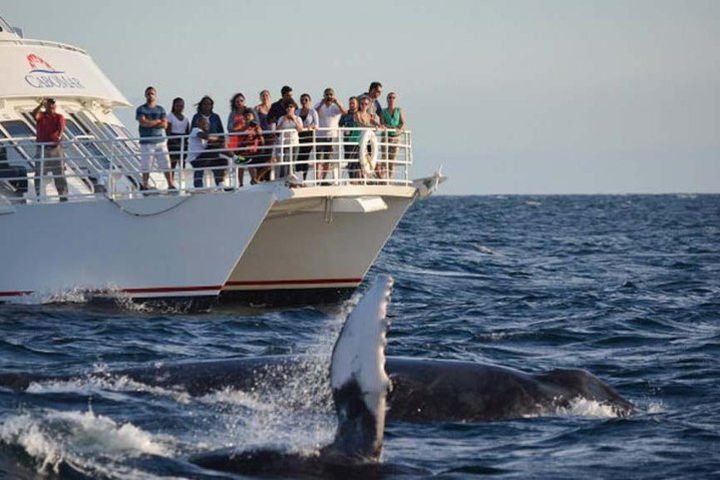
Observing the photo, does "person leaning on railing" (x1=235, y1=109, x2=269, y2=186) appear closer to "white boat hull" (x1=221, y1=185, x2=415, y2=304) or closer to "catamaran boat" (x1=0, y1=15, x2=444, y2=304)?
"catamaran boat" (x1=0, y1=15, x2=444, y2=304)

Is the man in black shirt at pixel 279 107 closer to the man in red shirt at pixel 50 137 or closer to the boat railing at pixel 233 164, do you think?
the boat railing at pixel 233 164

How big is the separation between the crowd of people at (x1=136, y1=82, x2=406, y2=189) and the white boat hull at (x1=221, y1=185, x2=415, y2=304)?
0.54 metres

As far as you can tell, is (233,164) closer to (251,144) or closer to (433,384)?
(251,144)

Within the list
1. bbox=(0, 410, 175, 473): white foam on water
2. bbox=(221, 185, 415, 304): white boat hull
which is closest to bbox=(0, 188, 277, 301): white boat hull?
bbox=(221, 185, 415, 304): white boat hull

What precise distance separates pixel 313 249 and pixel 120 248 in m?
3.10

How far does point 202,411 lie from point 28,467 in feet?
6.39

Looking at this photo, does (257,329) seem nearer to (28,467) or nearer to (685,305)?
(685,305)

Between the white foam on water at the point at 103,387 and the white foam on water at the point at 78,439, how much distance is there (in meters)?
0.80

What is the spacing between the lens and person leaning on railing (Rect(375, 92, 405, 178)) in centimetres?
2239

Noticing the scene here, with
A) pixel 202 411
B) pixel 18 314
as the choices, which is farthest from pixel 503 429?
pixel 18 314

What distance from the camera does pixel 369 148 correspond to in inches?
851

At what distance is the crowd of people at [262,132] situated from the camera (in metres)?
21.0

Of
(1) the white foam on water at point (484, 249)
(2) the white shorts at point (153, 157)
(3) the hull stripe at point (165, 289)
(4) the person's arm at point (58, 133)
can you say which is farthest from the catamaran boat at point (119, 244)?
(1) the white foam on water at point (484, 249)

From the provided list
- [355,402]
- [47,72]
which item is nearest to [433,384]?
[355,402]
